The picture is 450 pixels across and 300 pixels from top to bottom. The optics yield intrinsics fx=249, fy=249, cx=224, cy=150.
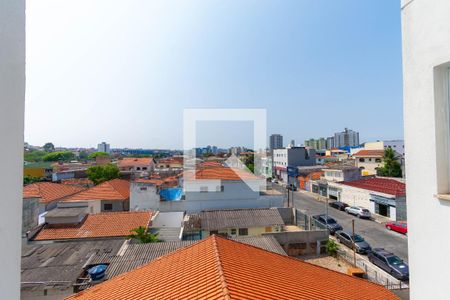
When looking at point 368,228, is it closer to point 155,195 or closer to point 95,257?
point 155,195

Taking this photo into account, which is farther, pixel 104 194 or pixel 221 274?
pixel 104 194

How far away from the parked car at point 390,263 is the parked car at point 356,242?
0.87 m

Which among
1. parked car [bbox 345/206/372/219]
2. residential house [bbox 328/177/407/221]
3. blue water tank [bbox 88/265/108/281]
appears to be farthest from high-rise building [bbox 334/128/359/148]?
blue water tank [bbox 88/265/108/281]

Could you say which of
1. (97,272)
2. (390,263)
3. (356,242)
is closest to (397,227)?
(356,242)

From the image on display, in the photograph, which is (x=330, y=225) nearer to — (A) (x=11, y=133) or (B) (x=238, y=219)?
(B) (x=238, y=219)

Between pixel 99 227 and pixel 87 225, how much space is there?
82 centimetres

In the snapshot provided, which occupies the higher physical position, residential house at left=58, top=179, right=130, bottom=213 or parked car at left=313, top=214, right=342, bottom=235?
residential house at left=58, top=179, right=130, bottom=213

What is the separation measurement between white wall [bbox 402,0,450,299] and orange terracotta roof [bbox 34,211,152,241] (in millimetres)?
13449

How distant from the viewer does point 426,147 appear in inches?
65.1

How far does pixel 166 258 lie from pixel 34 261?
275 inches

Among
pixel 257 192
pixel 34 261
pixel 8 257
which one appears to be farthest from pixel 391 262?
pixel 34 261

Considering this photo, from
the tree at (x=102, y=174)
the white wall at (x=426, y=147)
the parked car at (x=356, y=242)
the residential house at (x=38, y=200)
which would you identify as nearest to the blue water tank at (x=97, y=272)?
the white wall at (x=426, y=147)

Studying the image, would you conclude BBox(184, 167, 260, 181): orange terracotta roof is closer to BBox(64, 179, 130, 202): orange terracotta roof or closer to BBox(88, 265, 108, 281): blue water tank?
BBox(64, 179, 130, 202): orange terracotta roof

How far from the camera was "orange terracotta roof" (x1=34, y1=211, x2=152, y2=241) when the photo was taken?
1284 cm
